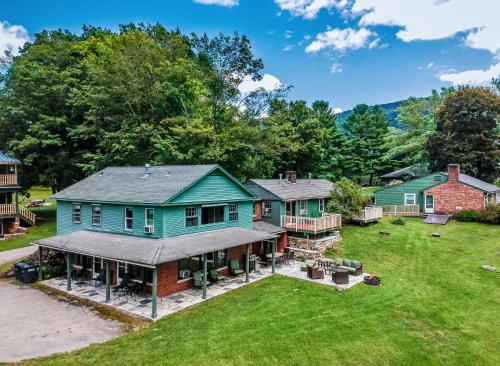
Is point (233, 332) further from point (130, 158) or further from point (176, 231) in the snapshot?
point (130, 158)

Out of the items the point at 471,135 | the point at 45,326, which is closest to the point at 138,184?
the point at 45,326

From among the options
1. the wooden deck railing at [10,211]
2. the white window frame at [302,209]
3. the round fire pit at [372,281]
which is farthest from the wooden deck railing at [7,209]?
the round fire pit at [372,281]

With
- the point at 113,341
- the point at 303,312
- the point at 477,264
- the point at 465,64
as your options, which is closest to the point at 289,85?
the point at 477,264

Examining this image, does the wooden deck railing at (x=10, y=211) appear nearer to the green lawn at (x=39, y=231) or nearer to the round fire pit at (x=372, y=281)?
the green lawn at (x=39, y=231)

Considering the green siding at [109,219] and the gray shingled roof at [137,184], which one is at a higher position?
the gray shingled roof at [137,184]

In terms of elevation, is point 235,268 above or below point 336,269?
below

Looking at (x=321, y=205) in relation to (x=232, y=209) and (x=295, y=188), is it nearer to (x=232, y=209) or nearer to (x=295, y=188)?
(x=295, y=188)
